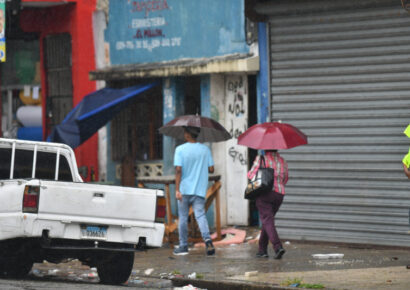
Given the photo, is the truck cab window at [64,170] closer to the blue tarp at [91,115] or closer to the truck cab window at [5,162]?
the truck cab window at [5,162]

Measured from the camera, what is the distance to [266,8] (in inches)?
604

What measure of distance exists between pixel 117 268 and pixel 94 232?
86 cm

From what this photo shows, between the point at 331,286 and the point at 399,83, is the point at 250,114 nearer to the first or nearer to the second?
the point at 399,83

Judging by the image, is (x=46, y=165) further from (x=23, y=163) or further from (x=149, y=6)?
(x=149, y=6)

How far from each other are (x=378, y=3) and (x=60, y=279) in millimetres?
6012

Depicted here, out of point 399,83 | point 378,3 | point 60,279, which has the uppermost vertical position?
point 378,3

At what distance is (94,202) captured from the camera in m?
10.9

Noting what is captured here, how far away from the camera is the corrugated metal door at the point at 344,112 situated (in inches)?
552

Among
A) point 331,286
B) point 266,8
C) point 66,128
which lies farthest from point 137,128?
point 331,286

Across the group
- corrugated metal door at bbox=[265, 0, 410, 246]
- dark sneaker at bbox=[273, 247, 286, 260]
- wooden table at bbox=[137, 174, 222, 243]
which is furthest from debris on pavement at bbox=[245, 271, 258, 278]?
wooden table at bbox=[137, 174, 222, 243]

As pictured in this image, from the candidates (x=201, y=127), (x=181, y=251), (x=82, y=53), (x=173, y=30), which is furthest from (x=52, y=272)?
(x=82, y=53)

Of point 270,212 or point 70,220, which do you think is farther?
point 270,212

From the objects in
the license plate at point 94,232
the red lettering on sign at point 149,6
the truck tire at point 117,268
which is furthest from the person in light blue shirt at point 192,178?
the red lettering on sign at point 149,6

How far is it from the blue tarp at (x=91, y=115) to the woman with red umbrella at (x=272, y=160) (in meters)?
5.32
